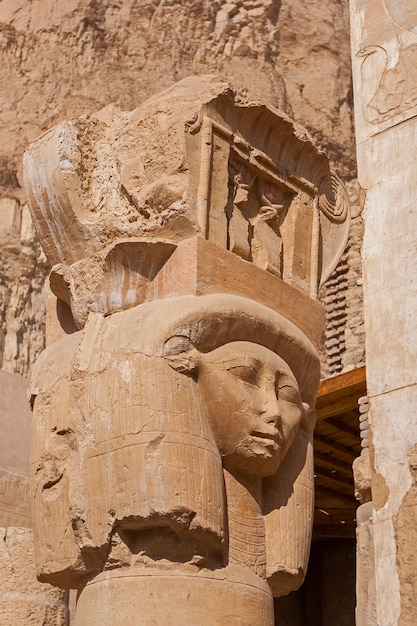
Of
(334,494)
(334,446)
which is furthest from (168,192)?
(334,494)

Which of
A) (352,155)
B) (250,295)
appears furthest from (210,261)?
(352,155)

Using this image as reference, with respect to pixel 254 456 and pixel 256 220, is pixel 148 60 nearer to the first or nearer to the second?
pixel 256 220

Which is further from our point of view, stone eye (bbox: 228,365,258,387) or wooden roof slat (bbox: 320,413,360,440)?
wooden roof slat (bbox: 320,413,360,440)

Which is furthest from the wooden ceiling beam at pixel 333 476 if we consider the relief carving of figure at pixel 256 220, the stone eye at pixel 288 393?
the stone eye at pixel 288 393

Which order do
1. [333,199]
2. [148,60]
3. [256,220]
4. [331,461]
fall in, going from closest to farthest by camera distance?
1. [256,220]
2. [333,199]
3. [331,461]
4. [148,60]

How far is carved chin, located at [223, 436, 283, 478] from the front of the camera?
4.00 metres

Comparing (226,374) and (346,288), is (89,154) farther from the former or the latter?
(346,288)

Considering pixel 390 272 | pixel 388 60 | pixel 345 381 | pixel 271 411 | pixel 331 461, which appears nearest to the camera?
pixel 271 411

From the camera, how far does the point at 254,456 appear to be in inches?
158

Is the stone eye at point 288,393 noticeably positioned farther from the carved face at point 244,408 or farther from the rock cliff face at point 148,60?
the rock cliff face at point 148,60

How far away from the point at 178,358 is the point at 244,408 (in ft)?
0.95

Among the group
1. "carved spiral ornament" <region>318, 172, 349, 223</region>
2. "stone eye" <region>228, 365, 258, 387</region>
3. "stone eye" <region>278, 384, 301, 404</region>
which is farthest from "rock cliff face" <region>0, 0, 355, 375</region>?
"stone eye" <region>228, 365, 258, 387</region>

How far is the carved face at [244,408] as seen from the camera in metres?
3.99

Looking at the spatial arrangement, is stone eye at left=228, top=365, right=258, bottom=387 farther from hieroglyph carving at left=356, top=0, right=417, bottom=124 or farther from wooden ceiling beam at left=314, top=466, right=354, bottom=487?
wooden ceiling beam at left=314, top=466, right=354, bottom=487
